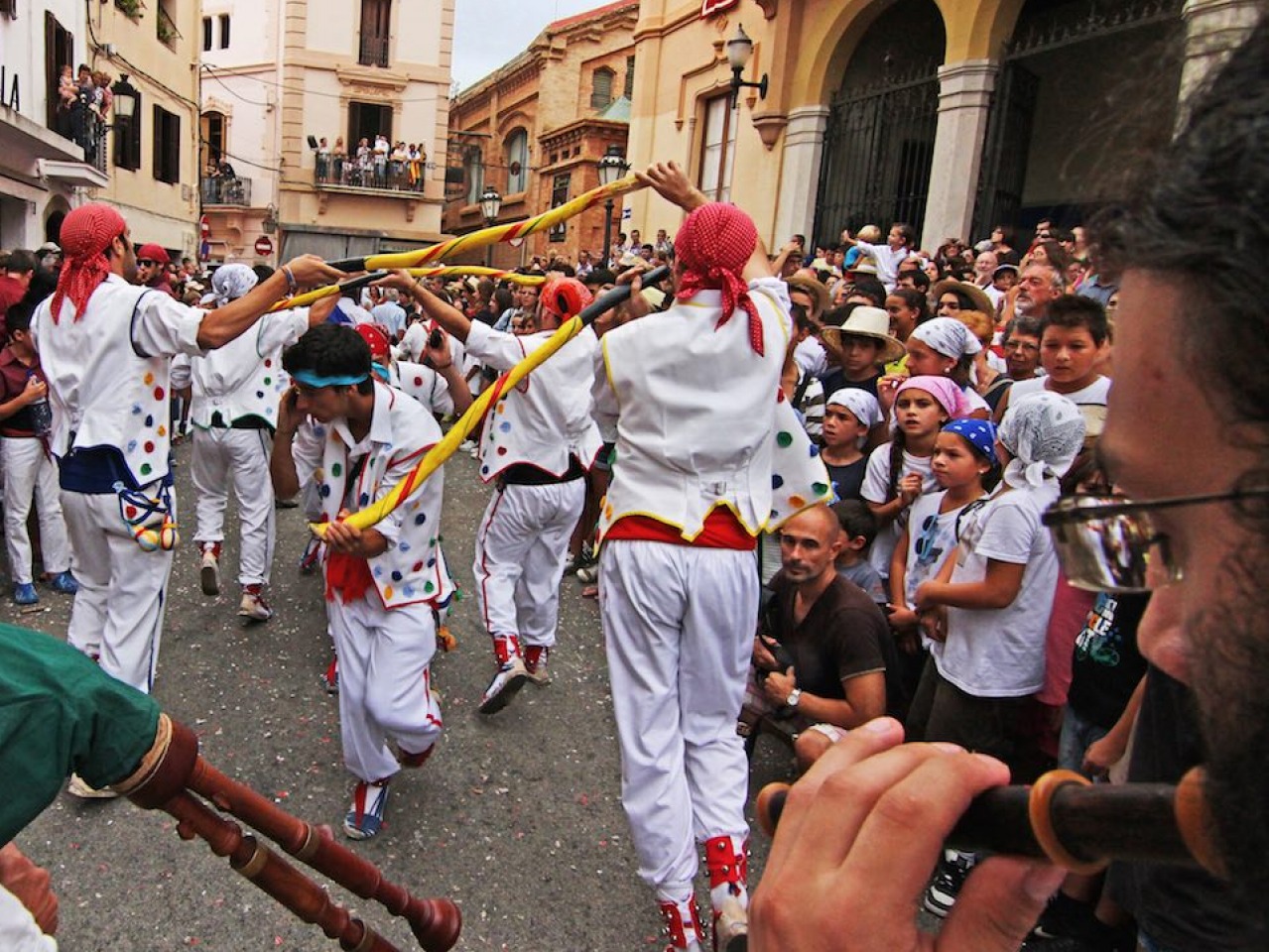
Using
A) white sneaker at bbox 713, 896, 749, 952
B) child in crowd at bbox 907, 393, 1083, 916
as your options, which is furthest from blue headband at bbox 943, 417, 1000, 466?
white sneaker at bbox 713, 896, 749, 952

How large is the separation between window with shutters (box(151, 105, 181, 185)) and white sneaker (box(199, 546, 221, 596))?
68.6ft

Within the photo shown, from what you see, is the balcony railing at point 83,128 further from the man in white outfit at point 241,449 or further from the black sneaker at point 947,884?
the black sneaker at point 947,884

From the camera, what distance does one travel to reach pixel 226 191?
108 feet

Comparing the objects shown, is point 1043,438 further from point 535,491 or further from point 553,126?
point 553,126

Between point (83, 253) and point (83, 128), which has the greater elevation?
point (83, 128)

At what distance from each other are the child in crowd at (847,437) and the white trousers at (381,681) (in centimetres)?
218

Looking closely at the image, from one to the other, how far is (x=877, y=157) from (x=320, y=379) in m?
10.8

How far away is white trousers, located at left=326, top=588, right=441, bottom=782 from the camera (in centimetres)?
334

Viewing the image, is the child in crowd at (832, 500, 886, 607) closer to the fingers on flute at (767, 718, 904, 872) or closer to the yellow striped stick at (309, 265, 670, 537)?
the yellow striped stick at (309, 265, 670, 537)

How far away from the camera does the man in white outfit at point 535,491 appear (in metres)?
4.81

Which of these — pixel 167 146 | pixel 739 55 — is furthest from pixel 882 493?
pixel 167 146

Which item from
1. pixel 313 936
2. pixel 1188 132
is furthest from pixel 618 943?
pixel 1188 132

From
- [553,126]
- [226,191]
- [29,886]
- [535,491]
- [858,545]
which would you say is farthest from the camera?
[226,191]

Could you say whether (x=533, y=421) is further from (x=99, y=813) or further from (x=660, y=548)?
(x=99, y=813)
